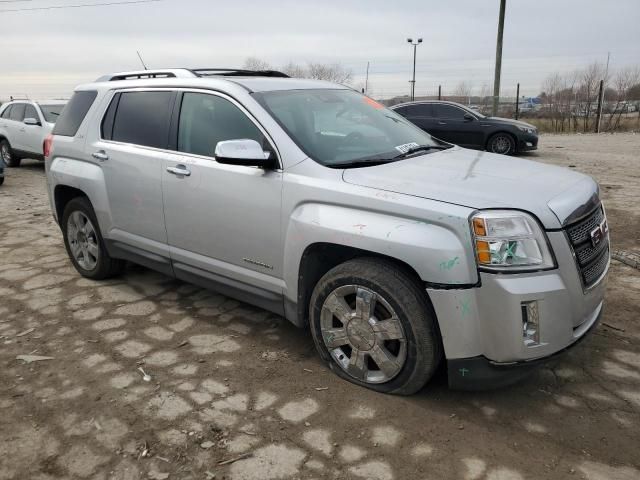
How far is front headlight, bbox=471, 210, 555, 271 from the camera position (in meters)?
2.57

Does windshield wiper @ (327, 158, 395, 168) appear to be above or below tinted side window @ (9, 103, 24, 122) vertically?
below

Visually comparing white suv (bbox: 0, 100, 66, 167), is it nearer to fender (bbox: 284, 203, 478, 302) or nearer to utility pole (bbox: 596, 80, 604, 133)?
fender (bbox: 284, 203, 478, 302)

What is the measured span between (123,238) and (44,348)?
1101 millimetres

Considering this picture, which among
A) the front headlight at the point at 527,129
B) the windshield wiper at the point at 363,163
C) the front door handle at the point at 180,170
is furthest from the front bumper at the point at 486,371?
the front headlight at the point at 527,129

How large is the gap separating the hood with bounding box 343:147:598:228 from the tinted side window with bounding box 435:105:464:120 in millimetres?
10330

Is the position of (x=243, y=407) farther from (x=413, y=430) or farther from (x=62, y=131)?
(x=62, y=131)

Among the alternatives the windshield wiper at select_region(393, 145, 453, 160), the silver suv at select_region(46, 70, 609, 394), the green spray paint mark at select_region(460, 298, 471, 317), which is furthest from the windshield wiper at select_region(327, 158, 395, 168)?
the green spray paint mark at select_region(460, 298, 471, 317)

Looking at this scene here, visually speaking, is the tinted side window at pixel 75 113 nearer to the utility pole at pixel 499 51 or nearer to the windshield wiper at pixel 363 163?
the windshield wiper at pixel 363 163

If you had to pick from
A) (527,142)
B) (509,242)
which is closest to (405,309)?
(509,242)

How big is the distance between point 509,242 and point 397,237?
538 millimetres

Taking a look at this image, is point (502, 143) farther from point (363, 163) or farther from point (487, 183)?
point (487, 183)

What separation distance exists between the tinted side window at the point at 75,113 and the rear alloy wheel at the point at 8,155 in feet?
31.2

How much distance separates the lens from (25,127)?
1234cm

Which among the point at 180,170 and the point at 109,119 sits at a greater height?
the point at 109,119
